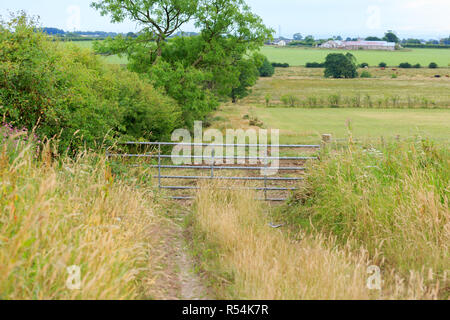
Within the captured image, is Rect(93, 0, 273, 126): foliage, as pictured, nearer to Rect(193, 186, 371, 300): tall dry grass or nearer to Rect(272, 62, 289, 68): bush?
Rect(193, 186, 371, 300): tall dry grass

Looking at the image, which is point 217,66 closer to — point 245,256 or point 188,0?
point 188,0

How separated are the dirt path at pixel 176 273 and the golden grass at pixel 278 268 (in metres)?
0.24

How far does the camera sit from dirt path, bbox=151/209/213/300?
18.8 ft

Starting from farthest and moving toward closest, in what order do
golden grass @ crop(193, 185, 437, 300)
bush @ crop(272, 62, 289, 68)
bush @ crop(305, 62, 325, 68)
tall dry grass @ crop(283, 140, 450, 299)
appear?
bush @ crop(272, 62, 289, 68)
bush @ crop(305, 62, 325, 68)
tall dry grass @ crop(283, 140, 450, 299)
golden grass @ crop(193, 185, 437, 300)

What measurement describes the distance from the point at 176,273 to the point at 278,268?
1.79m

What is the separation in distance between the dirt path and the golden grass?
0.24 m

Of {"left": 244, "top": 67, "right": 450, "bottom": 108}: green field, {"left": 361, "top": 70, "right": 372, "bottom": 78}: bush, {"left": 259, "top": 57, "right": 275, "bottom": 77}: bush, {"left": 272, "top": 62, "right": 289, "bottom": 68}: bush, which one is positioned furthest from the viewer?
{"left": 272, "top": 62, "right": 289, "bottom": 68}: bush

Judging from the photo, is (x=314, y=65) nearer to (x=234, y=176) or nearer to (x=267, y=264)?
(x=234, y=176)

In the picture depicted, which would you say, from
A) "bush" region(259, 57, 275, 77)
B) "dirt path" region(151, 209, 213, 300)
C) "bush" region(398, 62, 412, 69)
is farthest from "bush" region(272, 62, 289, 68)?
"dirt path" region(151, 209, 213, 300)

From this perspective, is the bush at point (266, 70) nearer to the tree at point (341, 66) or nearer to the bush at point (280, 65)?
the tree at point (341, 66)

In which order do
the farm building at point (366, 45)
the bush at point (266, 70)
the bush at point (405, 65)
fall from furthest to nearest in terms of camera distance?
1. the farm building at point (366, 45)
2. the bush at point (266, 70)
3. the bush at point (405, 65)

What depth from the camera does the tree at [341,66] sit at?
226 feet

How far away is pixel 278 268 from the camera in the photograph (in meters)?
5.41

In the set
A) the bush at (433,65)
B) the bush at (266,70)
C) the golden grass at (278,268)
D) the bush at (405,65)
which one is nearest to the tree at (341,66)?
the bush at (405,65)
